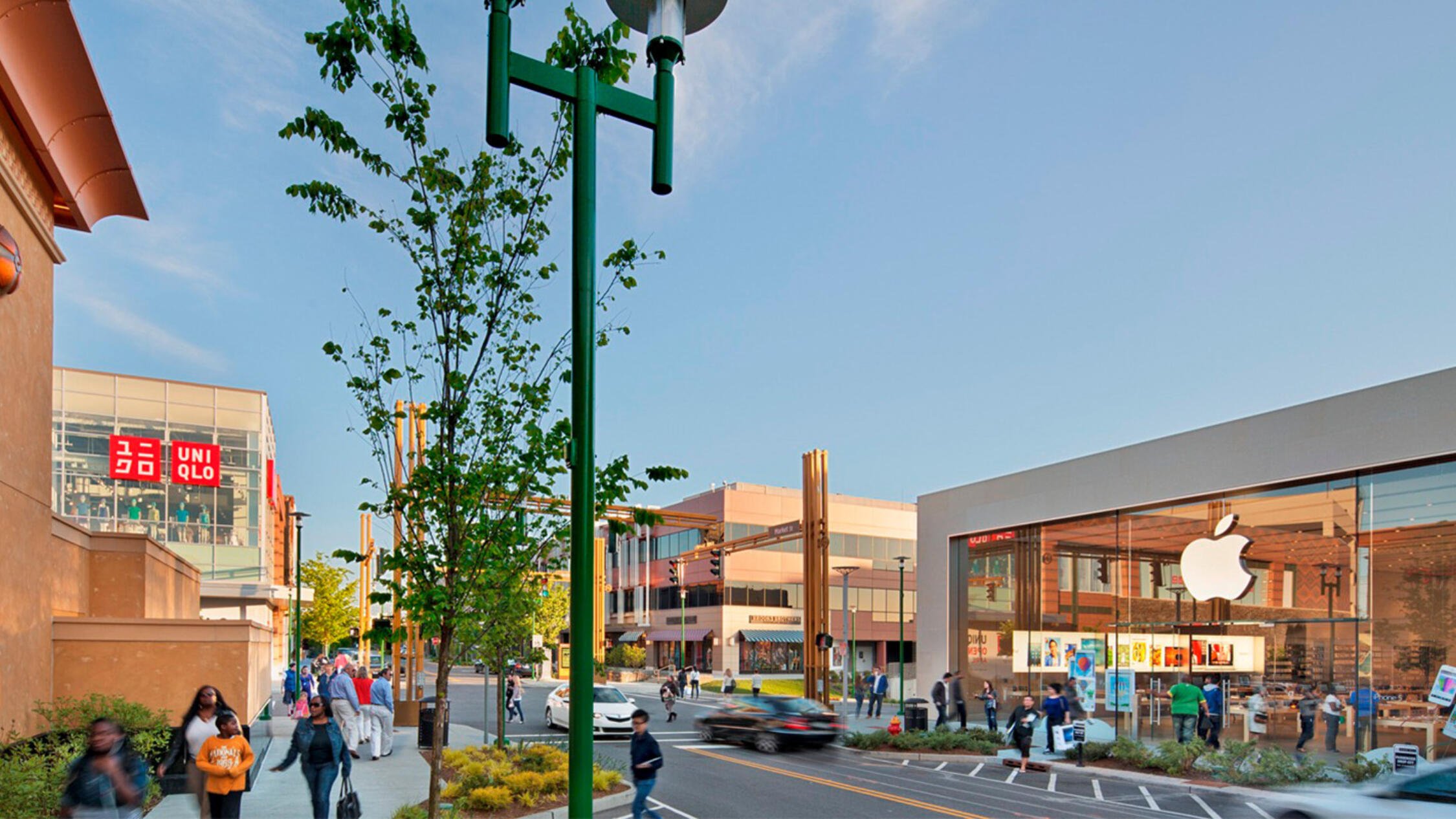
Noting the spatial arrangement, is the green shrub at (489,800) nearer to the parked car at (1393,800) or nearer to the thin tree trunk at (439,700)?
the thin tree trunk at (439,700)

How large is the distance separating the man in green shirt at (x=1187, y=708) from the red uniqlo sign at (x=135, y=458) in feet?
134

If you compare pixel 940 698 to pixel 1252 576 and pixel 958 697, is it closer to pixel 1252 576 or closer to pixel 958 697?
pixel 958 697

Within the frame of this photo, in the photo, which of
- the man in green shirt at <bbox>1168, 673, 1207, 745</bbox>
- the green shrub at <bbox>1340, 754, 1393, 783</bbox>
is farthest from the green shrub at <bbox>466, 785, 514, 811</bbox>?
the man in green shirt at <bbox>1168, 673, 1207, 745</bbox>

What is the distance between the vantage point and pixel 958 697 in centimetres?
2955

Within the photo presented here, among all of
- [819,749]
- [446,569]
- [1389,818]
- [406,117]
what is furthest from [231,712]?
[819,749]

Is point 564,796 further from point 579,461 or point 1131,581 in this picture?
point 1131,581

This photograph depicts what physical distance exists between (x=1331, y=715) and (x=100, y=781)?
70.2 ft

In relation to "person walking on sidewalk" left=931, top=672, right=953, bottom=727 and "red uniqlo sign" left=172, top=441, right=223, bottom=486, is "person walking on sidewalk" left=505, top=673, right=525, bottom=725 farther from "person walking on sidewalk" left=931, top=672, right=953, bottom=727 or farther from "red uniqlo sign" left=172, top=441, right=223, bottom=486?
"red uniqlo sign" left=172, top=441, right=223, bottom=486

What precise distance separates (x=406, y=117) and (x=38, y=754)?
948cm

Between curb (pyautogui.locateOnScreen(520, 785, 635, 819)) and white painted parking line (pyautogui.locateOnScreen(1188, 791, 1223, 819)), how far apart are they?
892cm

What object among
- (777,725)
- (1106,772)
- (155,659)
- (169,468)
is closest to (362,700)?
(155,659)

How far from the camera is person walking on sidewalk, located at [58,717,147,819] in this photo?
7.39m

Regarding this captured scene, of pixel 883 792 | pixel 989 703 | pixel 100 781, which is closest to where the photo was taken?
pixel 100 781

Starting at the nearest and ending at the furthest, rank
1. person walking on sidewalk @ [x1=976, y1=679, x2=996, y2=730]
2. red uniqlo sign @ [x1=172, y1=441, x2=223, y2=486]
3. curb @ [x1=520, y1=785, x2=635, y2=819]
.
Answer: curb @ [x1=520, y1=785, x2=635, y2=819] < person walking on sidewalk @ [x1=976, y1=679, x2=996, y2=730] < red uniqlo sign @ [x1=172, y1=441, x2=223, y2=486]
